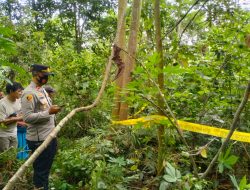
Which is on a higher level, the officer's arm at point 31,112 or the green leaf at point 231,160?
the officer's arm at point 31,112

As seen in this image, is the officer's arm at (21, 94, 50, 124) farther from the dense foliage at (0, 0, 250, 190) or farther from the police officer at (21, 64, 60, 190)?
the dense foliage at (0, 0, 250, 190)

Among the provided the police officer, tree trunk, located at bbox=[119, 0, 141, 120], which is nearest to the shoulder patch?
the police officer

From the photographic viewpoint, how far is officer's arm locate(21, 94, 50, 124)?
12.1 ft

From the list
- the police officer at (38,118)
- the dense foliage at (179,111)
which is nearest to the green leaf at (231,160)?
the dense foliage at (179,111)

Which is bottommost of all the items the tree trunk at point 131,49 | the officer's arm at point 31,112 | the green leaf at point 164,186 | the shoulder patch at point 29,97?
the green leaf at point 164,186

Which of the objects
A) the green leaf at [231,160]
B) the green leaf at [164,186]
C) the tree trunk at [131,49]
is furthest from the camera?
the tree trunk at [131,49]

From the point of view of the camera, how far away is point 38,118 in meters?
3.68

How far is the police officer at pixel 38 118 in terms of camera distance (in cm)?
374

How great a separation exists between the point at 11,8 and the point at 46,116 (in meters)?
15.2

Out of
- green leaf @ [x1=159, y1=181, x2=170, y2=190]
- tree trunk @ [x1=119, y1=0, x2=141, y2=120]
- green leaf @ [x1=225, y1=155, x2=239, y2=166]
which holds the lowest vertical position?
green leaf @ [x1=159, y1=181, x2=170, y2=190]

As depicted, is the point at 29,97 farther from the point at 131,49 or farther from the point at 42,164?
the point at 131,49

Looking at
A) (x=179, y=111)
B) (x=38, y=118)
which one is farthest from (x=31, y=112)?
(x=179, y=111)

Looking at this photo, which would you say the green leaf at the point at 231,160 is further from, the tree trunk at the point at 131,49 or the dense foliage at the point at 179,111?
the tree trunk at the point at 131,49

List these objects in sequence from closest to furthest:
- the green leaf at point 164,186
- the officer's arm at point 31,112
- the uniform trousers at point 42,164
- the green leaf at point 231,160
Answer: the green leaf at point 231,160
the green leaf at point 164,186
the officer's arm at point 31,112
the uniform trousers at point 42,164
